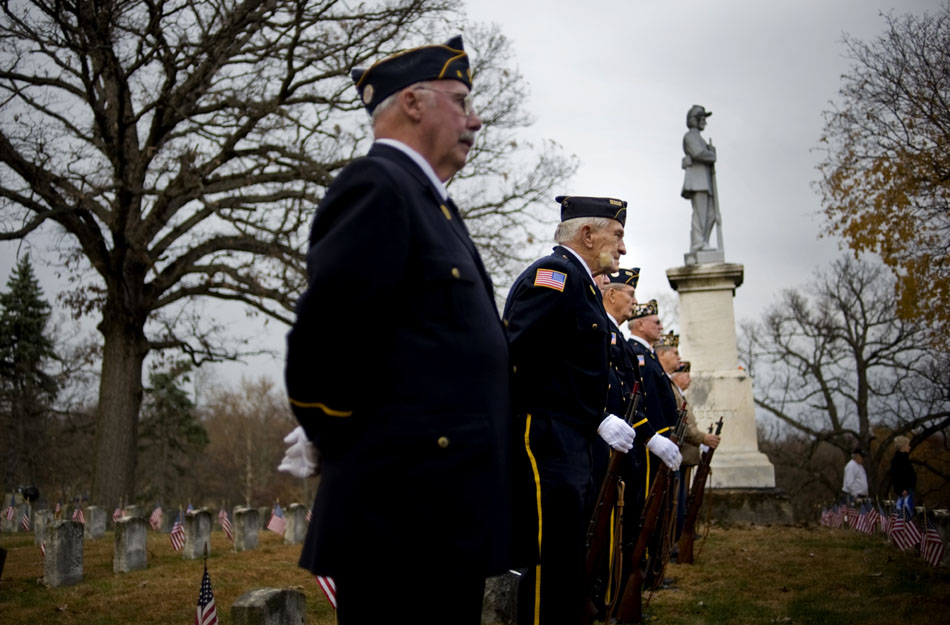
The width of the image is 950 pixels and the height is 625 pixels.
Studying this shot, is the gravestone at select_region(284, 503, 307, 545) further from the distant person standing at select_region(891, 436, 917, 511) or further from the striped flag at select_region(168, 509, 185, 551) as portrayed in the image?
the distant person standing at select_region(891, 436, 917, 511)

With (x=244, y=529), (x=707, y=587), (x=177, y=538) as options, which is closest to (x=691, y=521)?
(x=707, y=587)

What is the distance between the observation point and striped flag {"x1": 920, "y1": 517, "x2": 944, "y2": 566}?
8.65 meters

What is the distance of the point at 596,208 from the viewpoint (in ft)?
15.7

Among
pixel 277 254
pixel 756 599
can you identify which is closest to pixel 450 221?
pixel 756 599

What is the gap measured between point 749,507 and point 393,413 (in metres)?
12.5

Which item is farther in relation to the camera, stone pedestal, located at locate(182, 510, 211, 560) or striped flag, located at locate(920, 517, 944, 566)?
stone pedestal, located at locate(182, 510, 211, 560)

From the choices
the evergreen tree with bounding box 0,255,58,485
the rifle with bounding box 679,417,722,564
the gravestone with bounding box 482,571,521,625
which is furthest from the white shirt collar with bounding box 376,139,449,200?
the evergreen tree with bounding box 0,255,58,485

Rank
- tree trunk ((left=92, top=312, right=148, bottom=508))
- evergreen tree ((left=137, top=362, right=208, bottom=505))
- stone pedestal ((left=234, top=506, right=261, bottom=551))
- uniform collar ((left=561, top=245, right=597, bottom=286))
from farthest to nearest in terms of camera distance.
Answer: evergreen tree ((left=137, top=362, right=208, bottom=505)) → tree trunk ((left=92, top=312, right=148, bottom=508)) → stone pedestal ((left=234, top=506, right=261, bottom=551)) → uniform collar ((left=561, top=245, right=597, bottom=286))

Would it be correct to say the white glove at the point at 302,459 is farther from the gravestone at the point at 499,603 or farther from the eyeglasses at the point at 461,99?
the gravestone at the point at 499,603

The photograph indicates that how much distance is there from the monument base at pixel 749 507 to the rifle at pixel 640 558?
296 inches

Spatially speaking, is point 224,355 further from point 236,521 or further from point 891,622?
point 891,622

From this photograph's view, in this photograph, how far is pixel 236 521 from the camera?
1147 cm

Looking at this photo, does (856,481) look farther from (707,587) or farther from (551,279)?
(551,279)

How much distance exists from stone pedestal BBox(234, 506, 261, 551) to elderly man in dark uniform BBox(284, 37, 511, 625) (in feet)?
31.7
